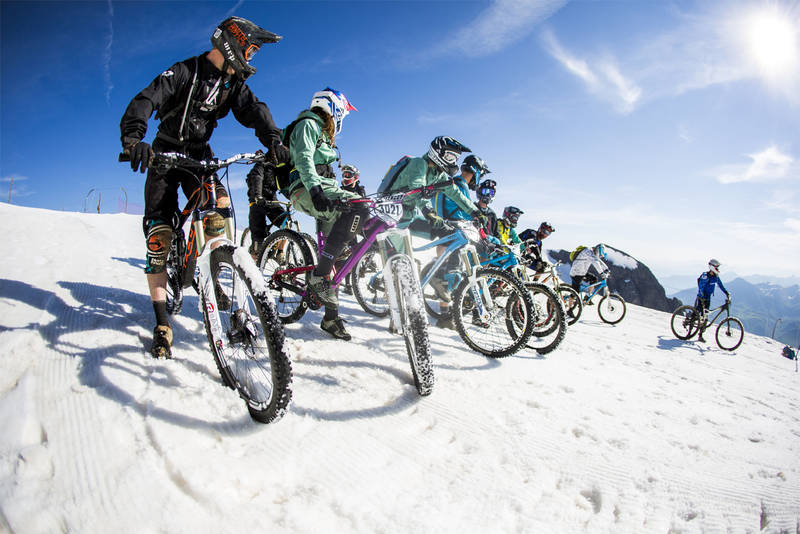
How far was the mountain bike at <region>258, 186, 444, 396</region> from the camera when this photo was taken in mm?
2639

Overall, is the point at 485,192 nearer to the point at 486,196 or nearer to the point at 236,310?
the point at 486,196

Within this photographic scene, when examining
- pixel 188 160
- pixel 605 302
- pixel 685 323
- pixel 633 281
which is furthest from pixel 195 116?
pixel 633 281

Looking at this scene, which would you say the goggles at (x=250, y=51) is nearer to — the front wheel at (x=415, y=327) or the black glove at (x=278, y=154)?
the black glove at (x=278, y=154)

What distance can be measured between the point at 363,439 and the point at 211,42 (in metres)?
3.41

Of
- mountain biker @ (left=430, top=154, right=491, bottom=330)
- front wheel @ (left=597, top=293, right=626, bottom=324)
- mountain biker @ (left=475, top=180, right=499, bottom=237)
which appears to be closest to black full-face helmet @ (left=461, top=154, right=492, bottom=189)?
mountain biker @ (left=430, top=154, right=491, bottom=330)

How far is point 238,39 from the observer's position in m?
2.77

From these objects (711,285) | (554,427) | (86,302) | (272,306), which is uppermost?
(711,285)

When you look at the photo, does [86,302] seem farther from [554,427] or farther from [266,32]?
[554,427]

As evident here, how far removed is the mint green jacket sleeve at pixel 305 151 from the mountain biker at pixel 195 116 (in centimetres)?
29

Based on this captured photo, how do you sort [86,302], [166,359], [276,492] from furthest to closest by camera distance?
1. [86,302]
2. [166,359]
3. [276,492]

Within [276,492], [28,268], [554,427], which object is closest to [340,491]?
[276,492]

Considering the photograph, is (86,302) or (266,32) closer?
(266,32)

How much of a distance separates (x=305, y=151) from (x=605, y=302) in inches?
473

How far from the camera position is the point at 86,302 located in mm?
3475
